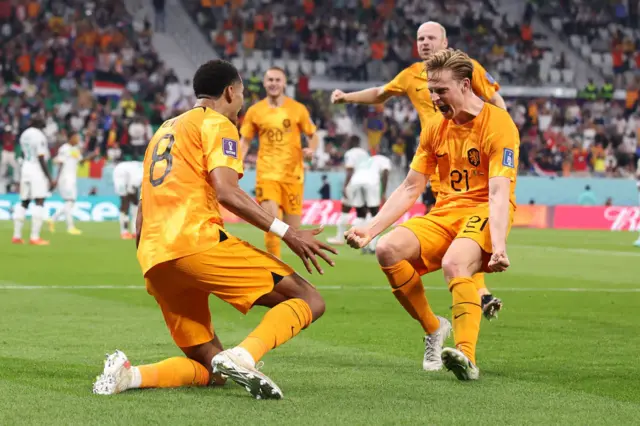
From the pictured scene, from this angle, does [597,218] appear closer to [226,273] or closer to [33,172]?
[33,172]

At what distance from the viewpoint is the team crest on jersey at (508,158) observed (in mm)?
6801

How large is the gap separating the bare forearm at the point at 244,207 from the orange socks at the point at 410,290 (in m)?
1.42

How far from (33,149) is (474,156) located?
49.7ft

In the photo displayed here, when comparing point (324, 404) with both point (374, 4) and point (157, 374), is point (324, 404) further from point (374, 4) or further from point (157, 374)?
point (374, 4)

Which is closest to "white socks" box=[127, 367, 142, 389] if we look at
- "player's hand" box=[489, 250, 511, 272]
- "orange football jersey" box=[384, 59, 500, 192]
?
"player's hand" box=[489, 250, 511, 272]

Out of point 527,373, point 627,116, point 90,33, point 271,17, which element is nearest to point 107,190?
point 90,33

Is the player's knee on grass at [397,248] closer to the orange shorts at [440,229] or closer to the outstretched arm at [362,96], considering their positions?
the orange shorts at [440,229]

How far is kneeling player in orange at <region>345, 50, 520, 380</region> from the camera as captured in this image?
21.9 ft

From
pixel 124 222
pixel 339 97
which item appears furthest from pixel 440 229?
pixel 124 222

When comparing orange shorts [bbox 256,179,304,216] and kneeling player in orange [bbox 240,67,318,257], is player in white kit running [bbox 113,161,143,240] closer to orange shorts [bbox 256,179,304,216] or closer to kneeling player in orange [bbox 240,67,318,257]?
kneeling player in orange [bbox 240,67,318,257]

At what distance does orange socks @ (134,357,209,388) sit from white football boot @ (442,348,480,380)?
1336mm

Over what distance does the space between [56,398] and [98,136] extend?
88.0 ft

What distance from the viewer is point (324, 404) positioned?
5645 millimetres

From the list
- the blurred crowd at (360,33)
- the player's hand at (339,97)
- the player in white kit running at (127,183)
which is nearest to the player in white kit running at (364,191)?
the player in white kit running at (127,183)
